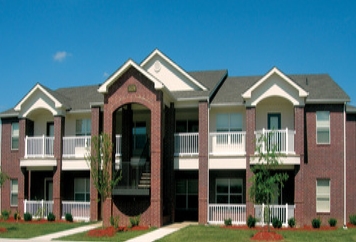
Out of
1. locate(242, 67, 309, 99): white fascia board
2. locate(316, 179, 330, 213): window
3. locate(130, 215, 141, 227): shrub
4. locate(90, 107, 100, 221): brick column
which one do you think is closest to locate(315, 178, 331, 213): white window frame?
locate(316, 179, 330, 213): window

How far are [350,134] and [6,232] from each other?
19.4 m

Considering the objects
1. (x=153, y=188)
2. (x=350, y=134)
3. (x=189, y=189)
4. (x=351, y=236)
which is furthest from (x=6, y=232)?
(x=350, y=134)

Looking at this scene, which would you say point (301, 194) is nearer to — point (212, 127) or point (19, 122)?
point (212, 127)

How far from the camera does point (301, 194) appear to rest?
84.8ft

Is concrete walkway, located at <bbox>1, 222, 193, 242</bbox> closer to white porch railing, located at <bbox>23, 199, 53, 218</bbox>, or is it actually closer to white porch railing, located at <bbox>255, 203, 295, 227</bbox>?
white porch railing, located at <bbox>255, 203, 295, 227</bbox>

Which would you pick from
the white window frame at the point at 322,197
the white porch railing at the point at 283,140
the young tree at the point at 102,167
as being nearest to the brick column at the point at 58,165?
the young tree at the point at 102,167

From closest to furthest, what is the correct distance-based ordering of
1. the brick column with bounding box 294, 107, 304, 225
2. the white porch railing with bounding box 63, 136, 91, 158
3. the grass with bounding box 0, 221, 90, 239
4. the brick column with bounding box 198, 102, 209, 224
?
the grass with bounding box 0, 221, 90, 239
the brick column with bounding box 294, 107, 304, 225
the brick column with bounding box 198, 102, 209, 224
the white porch railing with bounding box 63, 136, 91, 158

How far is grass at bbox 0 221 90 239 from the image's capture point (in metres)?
23.9

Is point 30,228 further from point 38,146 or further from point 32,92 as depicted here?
point 32,92

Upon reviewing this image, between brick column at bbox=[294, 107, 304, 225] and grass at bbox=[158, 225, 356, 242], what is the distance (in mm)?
1715

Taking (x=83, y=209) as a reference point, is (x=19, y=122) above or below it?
above

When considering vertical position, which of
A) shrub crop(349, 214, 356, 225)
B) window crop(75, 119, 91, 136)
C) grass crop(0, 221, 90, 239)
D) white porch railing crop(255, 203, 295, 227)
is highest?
window crop(75, 119, 91, 136)

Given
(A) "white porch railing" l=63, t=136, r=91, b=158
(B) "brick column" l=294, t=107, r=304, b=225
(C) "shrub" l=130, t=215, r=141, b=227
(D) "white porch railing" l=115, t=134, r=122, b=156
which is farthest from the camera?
(A) "white porch railing" l=63, t=136, r=91, b=158

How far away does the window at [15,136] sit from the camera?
33344mm
